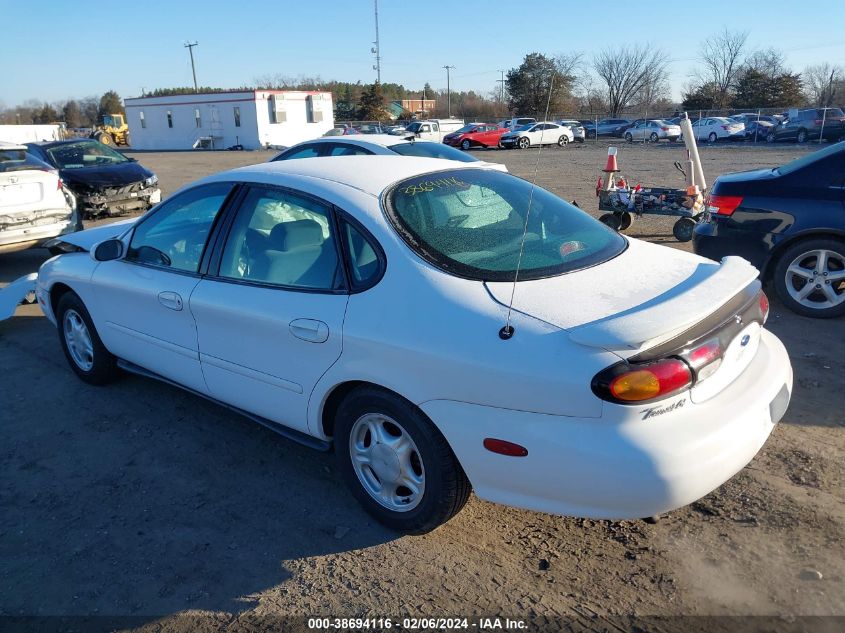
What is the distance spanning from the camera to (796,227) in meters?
5.63

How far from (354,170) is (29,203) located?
6795 mm

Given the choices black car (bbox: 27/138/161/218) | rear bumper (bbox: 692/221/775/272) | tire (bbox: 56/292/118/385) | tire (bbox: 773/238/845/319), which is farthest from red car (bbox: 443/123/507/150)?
tire (bbox: 56/292/118/385)

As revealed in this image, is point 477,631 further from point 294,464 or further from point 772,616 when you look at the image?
point 294,464

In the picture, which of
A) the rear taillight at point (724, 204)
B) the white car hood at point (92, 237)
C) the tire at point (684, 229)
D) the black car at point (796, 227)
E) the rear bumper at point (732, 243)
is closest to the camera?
the white car hood at point (92, 237)

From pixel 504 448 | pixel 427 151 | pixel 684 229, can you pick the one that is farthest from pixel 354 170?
pixel 684 229

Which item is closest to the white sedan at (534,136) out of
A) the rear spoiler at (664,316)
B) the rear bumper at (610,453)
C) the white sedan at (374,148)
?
the white sedan at (374,148)

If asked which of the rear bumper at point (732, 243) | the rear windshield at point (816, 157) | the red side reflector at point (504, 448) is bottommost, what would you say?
the red side reflector at point (504, 448)

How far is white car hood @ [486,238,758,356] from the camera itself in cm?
233

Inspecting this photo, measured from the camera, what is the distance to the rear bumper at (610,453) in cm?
231

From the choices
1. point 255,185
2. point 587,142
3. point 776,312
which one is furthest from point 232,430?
point 587,142

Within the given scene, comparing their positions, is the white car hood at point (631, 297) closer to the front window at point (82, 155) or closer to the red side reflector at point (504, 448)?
the red side reflector at point (504, 448)

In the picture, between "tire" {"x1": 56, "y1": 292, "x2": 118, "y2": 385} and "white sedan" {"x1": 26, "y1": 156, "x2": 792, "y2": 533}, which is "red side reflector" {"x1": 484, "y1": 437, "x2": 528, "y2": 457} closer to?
"white sedan" {"x1": 26, "y1": 156, "x2": 792, "y2": 533}

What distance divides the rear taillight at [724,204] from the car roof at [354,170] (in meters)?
3.37

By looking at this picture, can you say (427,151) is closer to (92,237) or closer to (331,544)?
(92,237)
